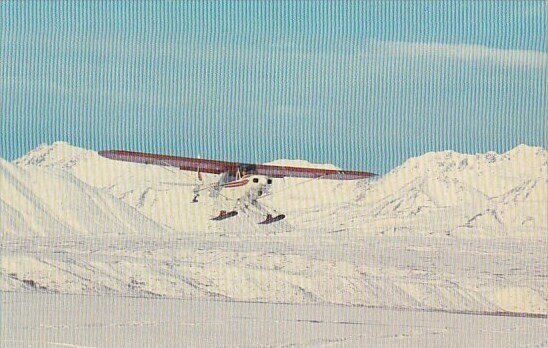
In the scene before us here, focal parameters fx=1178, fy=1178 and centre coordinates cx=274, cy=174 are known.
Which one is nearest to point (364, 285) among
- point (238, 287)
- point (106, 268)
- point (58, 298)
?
point (238, 287)

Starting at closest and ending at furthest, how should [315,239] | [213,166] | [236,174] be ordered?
[236,174] < [213,166] < [315,239]

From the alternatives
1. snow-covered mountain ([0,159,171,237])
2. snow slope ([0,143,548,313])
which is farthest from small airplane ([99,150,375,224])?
snow-covered mountain ([0,159,171,237])

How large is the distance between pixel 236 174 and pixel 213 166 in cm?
100

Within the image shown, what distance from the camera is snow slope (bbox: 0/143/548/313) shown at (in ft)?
117

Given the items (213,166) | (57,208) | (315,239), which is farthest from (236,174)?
(57,208)

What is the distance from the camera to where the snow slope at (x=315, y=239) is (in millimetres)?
35750

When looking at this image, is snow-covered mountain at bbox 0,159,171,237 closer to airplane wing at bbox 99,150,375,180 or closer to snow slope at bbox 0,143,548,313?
snow slope at bbox 0,143,548,313

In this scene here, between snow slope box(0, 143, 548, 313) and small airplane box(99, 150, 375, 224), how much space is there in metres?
6.97

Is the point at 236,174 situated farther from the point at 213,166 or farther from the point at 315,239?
the point at 315,239

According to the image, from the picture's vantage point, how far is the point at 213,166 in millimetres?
26156

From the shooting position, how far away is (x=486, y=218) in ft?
132

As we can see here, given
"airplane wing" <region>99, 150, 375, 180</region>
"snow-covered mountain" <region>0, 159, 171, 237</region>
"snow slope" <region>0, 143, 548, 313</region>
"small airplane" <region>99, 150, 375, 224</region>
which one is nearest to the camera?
A: "small airplane" <region>99, 150, 375, 224</region>

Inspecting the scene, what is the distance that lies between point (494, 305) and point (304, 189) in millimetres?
8387

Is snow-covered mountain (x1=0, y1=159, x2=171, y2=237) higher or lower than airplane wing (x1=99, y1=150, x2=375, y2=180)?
lower
